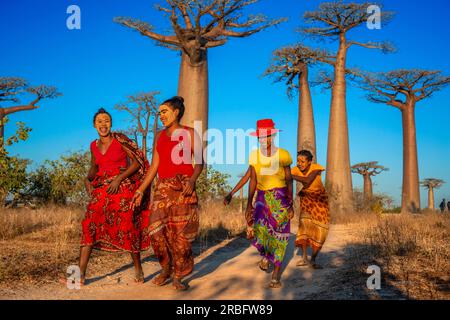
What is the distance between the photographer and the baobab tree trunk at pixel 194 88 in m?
10.4

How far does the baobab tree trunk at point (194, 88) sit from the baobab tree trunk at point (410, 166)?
1062 cm

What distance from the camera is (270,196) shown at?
401cm

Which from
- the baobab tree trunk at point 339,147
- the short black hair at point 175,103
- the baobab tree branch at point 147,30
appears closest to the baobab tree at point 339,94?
the baobab tree trunk at point 339,147

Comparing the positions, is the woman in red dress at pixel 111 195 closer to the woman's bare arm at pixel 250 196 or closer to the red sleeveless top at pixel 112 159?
the red sleeveless top at pixel 112 159

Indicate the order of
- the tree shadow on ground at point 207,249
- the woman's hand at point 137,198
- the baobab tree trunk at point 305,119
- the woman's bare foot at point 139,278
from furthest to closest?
the baobab tree trunk at point 305,119, the tree shadow on ground at point 207,249, the woman's bare foot at point 139,278, the woman's hand at point 137,198

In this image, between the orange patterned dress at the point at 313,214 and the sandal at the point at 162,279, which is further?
the orange patterned dress at the point at 313,214

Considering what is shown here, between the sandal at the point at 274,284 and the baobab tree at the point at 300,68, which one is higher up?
the baobab tree at the point at 300,68

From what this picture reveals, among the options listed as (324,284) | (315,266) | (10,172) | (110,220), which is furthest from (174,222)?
(10,172)

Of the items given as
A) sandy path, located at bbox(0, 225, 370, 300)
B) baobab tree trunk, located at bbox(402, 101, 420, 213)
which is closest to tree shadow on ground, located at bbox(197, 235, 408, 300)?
sandy path, located at bbox(0, 225, 370, 300)

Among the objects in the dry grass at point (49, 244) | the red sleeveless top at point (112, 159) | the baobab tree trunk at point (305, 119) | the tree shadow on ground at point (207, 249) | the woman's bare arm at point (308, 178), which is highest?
the baobab tree trunk at point (305, 119)

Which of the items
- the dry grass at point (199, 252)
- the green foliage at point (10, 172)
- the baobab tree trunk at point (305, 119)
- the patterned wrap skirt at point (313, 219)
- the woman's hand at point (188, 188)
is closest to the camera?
the dry grass at point (199, 252)

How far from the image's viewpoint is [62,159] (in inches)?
423
